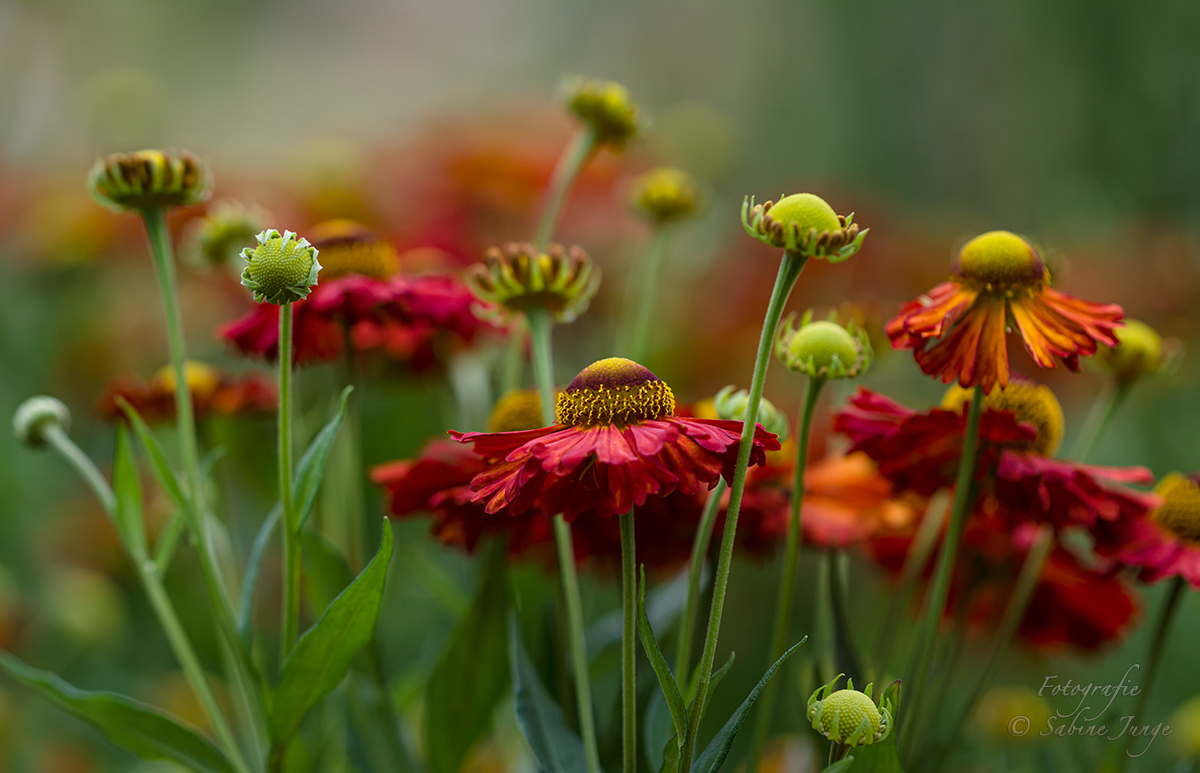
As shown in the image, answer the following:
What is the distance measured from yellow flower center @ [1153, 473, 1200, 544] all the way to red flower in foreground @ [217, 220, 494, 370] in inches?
12.4

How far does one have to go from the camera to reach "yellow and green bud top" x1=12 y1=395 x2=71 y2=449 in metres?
0.37

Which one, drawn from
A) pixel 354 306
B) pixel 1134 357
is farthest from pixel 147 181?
pixel 1134 357

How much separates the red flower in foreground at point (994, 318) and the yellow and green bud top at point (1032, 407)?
5 cm

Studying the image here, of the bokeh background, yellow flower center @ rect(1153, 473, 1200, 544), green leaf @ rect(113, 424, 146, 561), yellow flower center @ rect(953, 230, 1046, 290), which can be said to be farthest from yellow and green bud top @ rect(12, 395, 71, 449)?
yellow flower center @ rect(1153, 473, 1200, 544)

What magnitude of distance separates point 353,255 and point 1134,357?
1.14 feet

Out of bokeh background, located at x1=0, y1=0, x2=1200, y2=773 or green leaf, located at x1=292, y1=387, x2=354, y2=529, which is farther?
bokeh background, located at x1=0, y1=0, x2=1200, y2=773

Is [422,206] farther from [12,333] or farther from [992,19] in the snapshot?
[992,19]

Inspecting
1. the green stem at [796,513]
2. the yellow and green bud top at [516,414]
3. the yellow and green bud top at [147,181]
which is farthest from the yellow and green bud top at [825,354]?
the yellow and green bud top at [147,181]

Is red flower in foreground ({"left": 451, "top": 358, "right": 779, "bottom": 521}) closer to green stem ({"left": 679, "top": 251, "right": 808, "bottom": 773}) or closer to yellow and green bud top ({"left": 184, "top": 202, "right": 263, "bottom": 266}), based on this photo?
green stem ({"left": 679, "top": 251, "right": 808, "bottom": 773})

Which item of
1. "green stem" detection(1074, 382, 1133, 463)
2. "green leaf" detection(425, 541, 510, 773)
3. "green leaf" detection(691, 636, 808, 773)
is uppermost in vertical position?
"green stem" detection(1074, 382, 1133, 463)

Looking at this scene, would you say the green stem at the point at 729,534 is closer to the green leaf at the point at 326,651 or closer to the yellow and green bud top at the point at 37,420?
the green leaf at the point at 326,651

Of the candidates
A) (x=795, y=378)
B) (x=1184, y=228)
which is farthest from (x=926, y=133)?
(x=795, y=378)

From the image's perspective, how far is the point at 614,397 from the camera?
284 mm

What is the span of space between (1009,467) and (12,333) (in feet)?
Answer: 3.39
